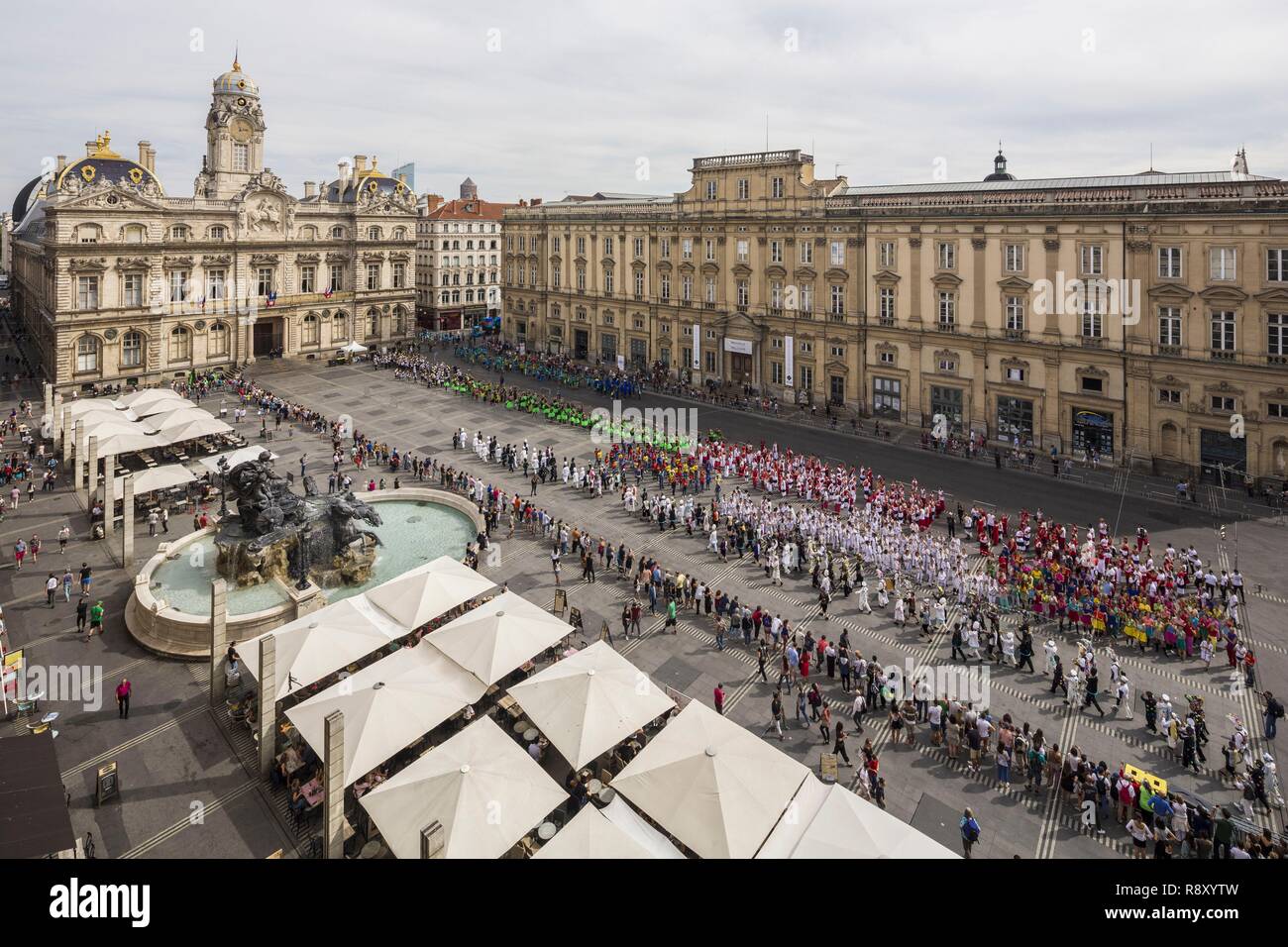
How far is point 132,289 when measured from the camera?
68.3m

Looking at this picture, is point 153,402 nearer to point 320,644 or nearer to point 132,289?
point 132,289

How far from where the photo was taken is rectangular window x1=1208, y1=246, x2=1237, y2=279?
41125 millimetres

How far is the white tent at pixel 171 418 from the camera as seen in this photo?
47219mm

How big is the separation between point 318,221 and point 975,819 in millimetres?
86427

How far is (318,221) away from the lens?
3310 inches

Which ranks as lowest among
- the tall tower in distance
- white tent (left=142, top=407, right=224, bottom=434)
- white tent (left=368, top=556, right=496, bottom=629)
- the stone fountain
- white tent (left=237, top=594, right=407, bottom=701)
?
white tent (left=237, top=594, right=407, bottom=701)

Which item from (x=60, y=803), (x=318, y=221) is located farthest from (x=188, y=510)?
(x=318, y=221)

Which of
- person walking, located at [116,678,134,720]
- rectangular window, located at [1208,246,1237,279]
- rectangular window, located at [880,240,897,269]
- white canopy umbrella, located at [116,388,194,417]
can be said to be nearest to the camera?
person walking, located at [116,678,134,720]

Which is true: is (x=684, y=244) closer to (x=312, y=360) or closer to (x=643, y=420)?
(x=643, y=420)

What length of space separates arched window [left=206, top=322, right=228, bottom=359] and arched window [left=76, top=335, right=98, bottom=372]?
10153 millimetres

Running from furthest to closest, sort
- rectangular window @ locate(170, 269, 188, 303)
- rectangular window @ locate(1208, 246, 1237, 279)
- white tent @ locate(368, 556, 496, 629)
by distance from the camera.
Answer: rectangular window @ locate(170, 269, 188, 303) → rectangular window @ locate(1208, 246, 1237, 279) → white tent @ locate(368, 556, 496, 629)

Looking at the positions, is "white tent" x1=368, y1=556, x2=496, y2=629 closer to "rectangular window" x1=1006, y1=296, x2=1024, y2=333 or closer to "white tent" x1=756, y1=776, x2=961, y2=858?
"white tent" x1=756, y1=776, x2=961, y2=858

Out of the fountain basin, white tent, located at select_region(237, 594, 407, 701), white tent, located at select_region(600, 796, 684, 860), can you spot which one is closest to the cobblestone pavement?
the fountain basin

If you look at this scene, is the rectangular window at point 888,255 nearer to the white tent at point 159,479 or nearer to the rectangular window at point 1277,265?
the rectangular window at point 1277,265
